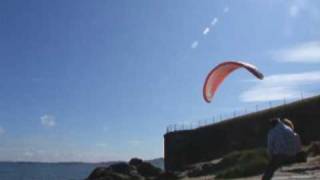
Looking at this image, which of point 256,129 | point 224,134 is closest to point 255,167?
point 256,129

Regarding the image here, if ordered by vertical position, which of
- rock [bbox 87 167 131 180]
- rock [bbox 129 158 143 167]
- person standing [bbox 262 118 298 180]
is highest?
rock [bbox 129 158 143 167]

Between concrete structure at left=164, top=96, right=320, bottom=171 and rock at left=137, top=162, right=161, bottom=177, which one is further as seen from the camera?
rock at left=137, top=162, right=161, bottom=177

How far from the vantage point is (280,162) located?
11.9 meters

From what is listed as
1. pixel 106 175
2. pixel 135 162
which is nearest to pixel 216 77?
pixel 106 175

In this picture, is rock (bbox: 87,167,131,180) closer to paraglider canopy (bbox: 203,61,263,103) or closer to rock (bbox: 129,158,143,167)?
rock (bbox: 129,158,143,167)

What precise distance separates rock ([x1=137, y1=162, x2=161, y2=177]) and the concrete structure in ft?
9.48

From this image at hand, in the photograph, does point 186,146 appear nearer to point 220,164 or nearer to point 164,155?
point 164,155

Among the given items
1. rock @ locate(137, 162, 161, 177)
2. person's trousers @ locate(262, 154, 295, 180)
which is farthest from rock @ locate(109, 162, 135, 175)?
person's trousers @ locate(262, 154, 295, 180)

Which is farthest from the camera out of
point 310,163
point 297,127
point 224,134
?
point 224,134

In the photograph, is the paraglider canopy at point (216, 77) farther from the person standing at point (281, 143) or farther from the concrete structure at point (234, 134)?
the concrete structure at point (234, 134)

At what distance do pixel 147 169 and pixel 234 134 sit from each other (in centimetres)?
1215

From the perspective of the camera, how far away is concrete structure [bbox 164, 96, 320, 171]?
49281mm

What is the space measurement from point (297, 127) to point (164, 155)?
77.1ft

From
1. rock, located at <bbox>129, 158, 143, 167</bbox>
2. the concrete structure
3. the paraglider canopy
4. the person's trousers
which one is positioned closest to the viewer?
the person's trousers
